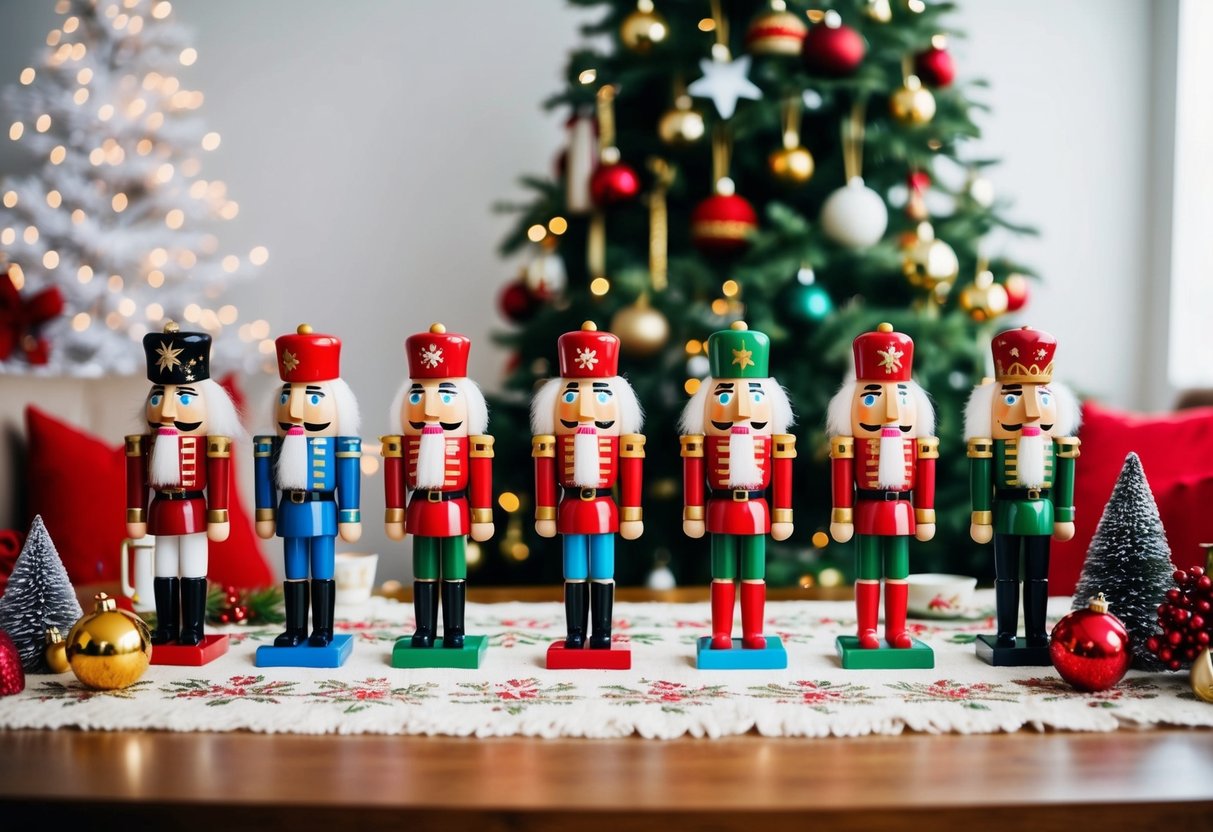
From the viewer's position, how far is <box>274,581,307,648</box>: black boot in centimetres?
125

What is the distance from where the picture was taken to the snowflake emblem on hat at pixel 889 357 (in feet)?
3.96

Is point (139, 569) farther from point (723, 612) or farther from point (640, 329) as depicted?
point (640, 329)

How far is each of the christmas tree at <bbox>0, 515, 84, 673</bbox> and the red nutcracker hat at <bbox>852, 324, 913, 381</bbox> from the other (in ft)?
3.41

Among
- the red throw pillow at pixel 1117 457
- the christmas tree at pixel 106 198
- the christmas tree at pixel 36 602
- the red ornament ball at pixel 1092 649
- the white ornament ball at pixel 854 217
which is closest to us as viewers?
the red ornament ball at pixel 1092 649

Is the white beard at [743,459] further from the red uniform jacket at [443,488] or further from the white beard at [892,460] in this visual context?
the red uniform jacket at [443,488]

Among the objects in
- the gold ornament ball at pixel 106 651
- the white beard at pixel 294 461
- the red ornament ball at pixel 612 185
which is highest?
the red ornament ball at pixel 612 185

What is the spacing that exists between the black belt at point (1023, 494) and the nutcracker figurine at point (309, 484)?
831 millimetres

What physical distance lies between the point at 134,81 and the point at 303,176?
1.91ft

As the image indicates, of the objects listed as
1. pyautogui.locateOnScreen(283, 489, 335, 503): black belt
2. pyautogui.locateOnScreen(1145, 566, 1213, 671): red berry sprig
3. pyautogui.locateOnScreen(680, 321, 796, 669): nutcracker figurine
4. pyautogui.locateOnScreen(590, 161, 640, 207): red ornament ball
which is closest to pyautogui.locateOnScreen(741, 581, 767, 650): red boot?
pyautogui.locateOnScreen(680, 321, 796, 669): nutcracker figurine

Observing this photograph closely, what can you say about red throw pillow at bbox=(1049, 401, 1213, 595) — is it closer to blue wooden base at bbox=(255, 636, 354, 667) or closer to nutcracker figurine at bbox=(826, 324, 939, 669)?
nutcracker figurine at bbox=(826, 324, 939, 669)

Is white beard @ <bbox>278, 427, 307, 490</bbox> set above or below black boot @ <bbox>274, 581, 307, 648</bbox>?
above

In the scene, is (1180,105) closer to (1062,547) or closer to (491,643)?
(1062,547)

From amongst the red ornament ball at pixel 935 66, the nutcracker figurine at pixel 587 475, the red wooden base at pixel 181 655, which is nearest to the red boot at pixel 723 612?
the nutcracker figurine at pixel 587 475

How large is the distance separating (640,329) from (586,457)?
3.52 feet
